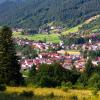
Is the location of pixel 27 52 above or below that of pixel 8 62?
above

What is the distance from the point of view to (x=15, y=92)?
13.9 metres

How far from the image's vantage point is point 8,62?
1931 cm

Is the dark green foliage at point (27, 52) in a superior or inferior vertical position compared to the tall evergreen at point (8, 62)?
superior

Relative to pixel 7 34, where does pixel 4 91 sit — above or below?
below

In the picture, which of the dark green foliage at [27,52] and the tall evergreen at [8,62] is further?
the dark green foliage at [27,52]

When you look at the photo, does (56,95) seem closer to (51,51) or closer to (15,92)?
(15,92)

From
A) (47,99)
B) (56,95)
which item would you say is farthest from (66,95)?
(47,99)

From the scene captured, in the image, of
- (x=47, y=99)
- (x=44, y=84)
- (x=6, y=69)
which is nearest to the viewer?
(x=47, y=99)

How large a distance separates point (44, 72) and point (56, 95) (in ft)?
32.4

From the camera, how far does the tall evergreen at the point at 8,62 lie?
18739 mm

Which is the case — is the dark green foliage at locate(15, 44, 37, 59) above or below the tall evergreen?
above

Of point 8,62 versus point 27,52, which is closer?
point 8,62

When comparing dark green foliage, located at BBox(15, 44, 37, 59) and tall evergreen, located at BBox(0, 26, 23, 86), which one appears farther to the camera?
dark green foliage, located at BBox(15, 44, 37, 59)

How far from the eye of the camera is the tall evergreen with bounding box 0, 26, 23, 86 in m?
18.7
